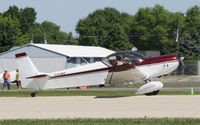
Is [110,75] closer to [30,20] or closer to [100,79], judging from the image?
[100,79]

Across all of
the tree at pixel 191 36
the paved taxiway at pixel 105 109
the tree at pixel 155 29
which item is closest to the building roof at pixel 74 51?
the tree at pixel 191 36

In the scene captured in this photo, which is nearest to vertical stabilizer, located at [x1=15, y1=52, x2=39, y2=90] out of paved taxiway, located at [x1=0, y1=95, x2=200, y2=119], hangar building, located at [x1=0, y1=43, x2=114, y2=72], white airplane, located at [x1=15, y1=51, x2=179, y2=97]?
white airplane, located at [x1=15, y1=51, x2=179, y2=97]

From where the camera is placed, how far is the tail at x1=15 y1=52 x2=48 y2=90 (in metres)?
18.0

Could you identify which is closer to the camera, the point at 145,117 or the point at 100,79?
the point at 145,117

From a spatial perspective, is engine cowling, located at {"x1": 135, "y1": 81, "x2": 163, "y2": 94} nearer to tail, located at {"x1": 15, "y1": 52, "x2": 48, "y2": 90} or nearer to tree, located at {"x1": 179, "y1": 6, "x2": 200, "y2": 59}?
tail, located at {"x1": 15, "y1": 52, "x2": 48, "y2": 90}

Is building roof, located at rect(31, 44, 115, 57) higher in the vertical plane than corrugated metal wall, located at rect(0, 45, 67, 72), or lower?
higher

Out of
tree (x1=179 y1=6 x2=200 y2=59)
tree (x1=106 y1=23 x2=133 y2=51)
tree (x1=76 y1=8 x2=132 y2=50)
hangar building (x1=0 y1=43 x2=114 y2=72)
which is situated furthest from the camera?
tree (x1=76 y1=8 x2=132 y2=50)

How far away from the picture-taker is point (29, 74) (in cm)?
1808

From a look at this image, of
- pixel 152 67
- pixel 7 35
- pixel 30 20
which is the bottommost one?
pixel 152 67

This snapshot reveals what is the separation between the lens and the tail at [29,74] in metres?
18.0

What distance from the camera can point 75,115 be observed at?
11.9 m

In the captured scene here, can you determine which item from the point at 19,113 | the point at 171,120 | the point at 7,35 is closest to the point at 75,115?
the point at 19,113

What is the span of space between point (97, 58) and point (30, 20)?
231 ft

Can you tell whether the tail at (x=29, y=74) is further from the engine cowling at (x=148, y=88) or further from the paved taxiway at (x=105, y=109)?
the engine cowling at (x=148, y=88)
